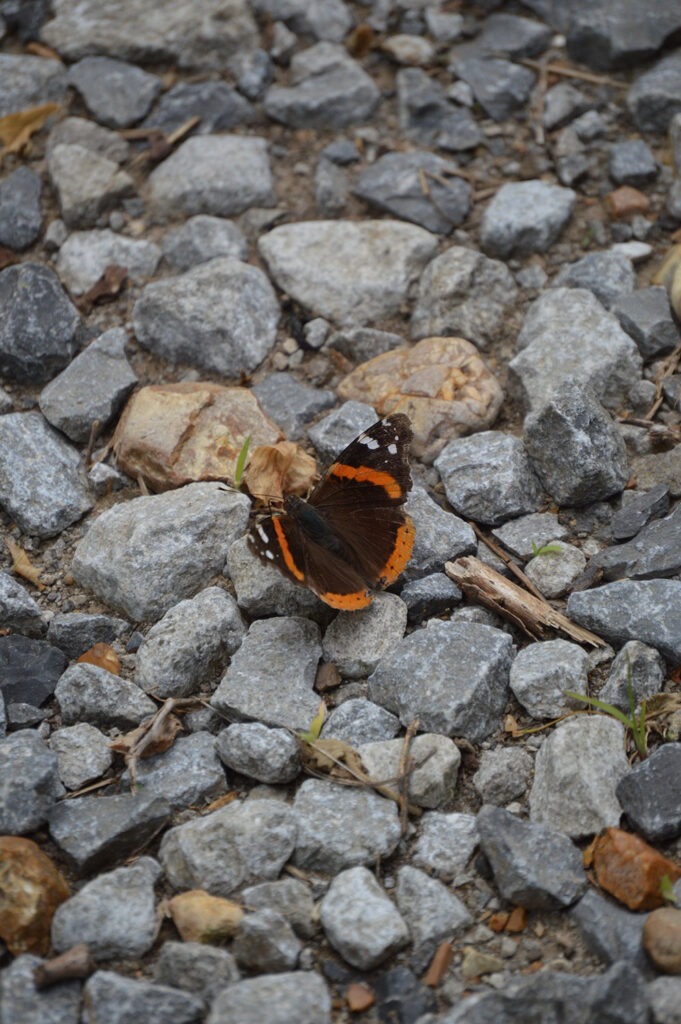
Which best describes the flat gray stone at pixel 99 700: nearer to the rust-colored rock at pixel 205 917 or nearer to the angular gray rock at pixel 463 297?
the rust-colored rock at pixel 205 917

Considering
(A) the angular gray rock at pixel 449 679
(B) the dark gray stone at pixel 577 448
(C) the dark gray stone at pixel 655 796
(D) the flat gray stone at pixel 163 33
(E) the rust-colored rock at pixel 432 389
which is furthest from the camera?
(D) the flat gray stone at pixel 163 33

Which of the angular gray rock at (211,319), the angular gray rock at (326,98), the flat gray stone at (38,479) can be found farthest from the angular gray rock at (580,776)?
the angular gray rock at (326,98)

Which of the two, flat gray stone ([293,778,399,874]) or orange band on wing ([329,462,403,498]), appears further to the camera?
orange band on wing ([329,462,403,498])

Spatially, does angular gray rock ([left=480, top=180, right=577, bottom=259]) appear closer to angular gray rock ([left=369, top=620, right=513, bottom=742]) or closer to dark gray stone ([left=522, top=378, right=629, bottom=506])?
dark gray stone ([left=522, top=378, right=629, bottom=506])

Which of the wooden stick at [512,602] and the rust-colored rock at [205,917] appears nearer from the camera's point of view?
the rust-colored rock at [205,917]

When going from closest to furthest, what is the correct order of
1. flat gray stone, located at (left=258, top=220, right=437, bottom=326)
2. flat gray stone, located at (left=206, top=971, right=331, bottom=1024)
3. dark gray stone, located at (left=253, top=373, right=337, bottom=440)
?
flat gray stone, located at (left=206, top=971, right=331, bottom=1024), dark gray stone, located at (left=253, top=373, right=337, bottom=440), flat gray stone, located at (left=258, top=220, right=437, bottom=326)

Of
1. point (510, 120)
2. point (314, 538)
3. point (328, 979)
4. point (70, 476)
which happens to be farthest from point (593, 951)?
point (510, 120)

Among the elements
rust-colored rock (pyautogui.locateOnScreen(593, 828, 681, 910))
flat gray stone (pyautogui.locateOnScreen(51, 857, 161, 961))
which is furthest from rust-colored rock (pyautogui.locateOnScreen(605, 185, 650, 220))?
flat gray stone (pyautogui.locateOnScreen(51, 857, 161, 961))
